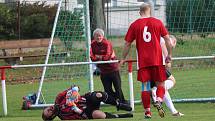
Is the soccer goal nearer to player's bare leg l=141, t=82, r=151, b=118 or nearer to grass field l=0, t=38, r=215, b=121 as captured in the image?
grass field l=0, t=38, r=215, b=121

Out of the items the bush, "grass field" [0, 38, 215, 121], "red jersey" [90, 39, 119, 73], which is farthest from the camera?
the bush

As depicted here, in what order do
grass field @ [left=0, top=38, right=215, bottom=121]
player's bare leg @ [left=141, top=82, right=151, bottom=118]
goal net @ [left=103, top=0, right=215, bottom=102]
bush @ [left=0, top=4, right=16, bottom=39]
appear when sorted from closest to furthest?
player's bare leg @ [left=141, top=82, right=151, bottom=118]
grass field @ [left=0, top=38, right=215, bottom=121]
goal net @ [left=103, top=0, right=215, bottom=102]
bush @ [left=0, top=4, right=16, bottom=39]

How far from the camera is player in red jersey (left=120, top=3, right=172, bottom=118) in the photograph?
12.7m

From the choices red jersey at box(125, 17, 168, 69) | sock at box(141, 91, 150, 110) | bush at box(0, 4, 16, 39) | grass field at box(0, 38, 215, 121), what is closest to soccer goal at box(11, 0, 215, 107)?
grass field at box(0, 38, 215, 121)

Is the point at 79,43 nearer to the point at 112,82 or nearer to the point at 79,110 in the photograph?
the point at 112,82

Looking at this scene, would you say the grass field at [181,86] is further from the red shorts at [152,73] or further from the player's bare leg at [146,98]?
the red shorts at [152,73]

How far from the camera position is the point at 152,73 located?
12828 mm

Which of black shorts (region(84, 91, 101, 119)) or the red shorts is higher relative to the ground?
the red shorts

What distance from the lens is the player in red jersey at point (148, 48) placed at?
1266 cm

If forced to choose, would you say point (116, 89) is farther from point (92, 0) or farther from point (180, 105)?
point (92, 0)

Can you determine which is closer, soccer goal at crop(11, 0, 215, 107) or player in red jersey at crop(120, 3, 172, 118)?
player in red jersey at crop(120, 3, 172, 118)

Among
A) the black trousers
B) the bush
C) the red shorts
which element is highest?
the red shorts

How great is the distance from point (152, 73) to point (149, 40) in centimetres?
58

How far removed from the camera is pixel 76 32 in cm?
1859
